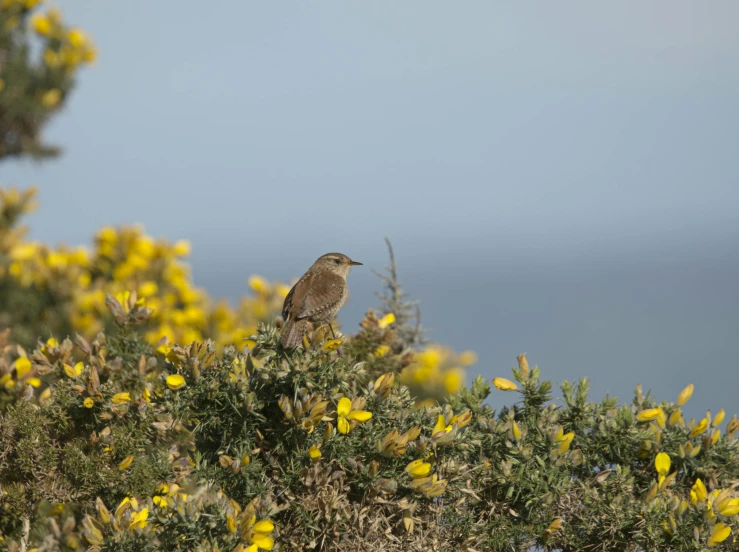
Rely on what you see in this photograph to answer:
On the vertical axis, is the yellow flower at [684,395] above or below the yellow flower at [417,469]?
above

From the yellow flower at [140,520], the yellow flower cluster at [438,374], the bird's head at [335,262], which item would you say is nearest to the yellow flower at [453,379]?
the yellow flower cluster at [438,374]

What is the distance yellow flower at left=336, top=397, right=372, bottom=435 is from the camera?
2822 millimetres

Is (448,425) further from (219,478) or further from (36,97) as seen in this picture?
(36,97)

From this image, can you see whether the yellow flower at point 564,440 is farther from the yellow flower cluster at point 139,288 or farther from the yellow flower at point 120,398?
the yellow flower cluster at point 139,288

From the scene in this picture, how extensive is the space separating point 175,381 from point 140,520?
514 millimetres

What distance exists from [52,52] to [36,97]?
29.4 inches

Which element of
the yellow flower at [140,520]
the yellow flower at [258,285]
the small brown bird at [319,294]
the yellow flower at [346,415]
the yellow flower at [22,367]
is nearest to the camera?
the yellow flower at [140,520]

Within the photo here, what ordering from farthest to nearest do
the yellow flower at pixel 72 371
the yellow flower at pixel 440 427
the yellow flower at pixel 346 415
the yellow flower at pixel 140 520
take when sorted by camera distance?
the yellow flower at pixel 72 371 < the yellow flower at pixel 440 427 < the yellow flower at pixel 346 415 < the yellow flower at pixel 140 520

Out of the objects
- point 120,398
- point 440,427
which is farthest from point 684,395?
point 120,398

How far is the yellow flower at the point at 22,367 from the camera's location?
3754 mm

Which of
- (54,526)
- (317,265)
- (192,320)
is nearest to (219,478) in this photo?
(54,526)

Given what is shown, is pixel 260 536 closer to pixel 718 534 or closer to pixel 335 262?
pixel 718 534

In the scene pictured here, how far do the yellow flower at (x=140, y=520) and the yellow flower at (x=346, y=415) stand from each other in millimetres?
727

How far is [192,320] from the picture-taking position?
8734 millimetres
